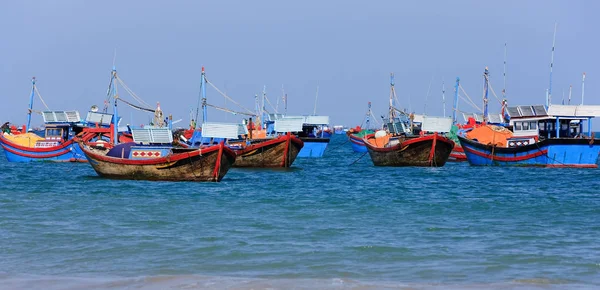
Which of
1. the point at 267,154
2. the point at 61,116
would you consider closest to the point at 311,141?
the point at 267,154

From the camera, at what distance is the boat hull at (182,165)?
31453 mm

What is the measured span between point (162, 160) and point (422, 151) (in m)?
18.7

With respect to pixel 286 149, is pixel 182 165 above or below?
below

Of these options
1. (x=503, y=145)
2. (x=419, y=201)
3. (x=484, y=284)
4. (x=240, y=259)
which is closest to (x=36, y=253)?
(x=240, y=259)

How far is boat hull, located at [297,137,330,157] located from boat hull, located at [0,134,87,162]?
Result: 19627 millimetres

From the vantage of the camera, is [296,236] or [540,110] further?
[540,110]

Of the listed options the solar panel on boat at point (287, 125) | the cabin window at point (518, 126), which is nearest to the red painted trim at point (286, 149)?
the solar panel on boat at point (287, 125)

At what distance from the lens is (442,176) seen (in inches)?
1544

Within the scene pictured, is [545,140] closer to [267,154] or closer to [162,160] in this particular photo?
[267,154]

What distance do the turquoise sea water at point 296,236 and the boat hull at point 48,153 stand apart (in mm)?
16294

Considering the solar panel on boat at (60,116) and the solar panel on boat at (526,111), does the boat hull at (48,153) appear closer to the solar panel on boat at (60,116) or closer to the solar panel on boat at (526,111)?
the solar panel on boat at (60,116)

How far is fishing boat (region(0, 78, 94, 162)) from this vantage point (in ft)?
161

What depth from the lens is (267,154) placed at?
43531mm

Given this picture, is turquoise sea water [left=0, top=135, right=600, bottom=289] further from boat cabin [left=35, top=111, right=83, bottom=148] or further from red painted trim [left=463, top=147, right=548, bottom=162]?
boat cabin [left=35, top=111, right=83, bottom=148]
